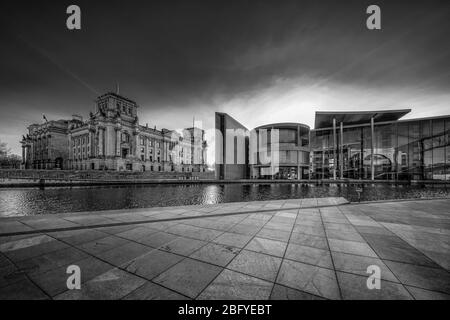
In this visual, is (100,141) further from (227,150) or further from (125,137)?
(227,150)

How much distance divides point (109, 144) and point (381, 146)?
264 feet

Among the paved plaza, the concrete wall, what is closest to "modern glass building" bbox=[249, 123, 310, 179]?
the concrete wall

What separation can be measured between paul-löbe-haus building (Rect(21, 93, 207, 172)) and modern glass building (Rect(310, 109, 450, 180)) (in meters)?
63.6

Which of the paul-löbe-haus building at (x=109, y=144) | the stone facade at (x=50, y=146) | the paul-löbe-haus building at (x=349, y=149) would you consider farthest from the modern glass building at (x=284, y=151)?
the stone facade at (x=50, y=146)

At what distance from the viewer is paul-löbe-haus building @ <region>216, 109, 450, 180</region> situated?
127 ft

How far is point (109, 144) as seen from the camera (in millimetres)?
58875

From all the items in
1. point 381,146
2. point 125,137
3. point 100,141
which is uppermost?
point 125,137

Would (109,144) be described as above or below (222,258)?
above

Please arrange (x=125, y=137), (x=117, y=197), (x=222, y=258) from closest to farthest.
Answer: (x=222, y=258)
(x=117, y=197)
(x=125, y=137)

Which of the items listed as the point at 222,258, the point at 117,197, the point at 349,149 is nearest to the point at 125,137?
the point at 117,197

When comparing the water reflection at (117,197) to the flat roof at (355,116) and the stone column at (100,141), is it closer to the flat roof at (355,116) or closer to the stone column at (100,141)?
A: the flat roof at (355,116)

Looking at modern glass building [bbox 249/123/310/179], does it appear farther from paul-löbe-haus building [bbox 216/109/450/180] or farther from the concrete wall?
the concrete wall

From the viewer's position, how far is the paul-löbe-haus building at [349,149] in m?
38.8
